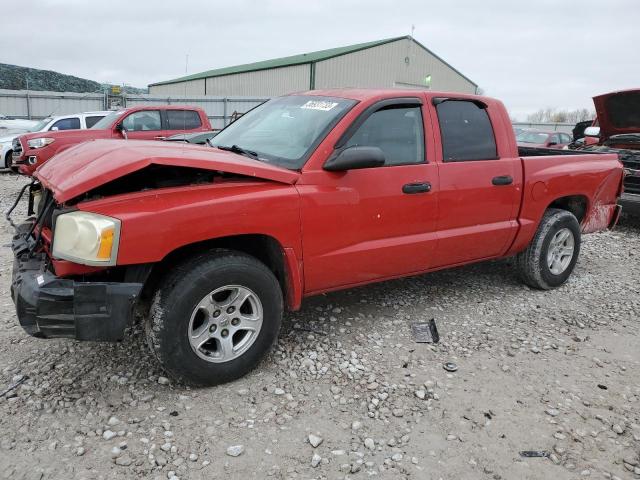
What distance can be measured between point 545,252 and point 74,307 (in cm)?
406

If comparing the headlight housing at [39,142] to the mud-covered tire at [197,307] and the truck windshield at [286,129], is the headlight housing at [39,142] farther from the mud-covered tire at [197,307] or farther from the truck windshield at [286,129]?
the mud-covered tire at [197,307]

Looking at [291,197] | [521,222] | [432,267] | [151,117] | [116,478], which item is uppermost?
[151,117]

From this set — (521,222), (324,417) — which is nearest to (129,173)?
(324,417)

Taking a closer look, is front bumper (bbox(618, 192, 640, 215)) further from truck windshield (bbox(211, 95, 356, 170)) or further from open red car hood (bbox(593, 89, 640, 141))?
truck windshield (bbox(211, 95, 356, 170))

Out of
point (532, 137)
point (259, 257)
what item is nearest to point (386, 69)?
point (532, 137)

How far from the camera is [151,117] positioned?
1051cm

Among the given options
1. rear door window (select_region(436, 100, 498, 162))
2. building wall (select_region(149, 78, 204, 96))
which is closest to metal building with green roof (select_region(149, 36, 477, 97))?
building wall (select_region(149, 78, 204, 96))

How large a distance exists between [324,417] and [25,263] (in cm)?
195

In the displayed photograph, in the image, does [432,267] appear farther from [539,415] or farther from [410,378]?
[539,415]

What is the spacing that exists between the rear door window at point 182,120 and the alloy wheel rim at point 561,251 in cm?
810

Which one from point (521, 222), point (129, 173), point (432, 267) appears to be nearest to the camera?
point (129, 173)

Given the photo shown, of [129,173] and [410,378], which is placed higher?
[129,173]

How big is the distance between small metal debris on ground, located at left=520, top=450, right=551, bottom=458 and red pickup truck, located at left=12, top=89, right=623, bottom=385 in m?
1.51

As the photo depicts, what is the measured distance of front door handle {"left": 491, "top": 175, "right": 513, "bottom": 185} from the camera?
4.16 meters
